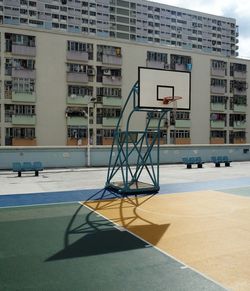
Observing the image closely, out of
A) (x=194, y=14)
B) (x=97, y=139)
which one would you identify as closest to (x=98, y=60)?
(x=97, y=139)

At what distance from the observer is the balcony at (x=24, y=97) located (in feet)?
153

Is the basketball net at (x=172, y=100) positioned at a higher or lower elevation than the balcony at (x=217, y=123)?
lower

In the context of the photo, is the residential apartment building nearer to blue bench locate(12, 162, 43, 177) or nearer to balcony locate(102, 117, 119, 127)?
balcony locate(102, 117, 119, 127)

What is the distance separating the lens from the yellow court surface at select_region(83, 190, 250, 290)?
8414 mm

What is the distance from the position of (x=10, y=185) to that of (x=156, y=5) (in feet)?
371

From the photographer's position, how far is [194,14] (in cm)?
12800

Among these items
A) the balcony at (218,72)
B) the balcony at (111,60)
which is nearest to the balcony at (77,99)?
the balcony at (111,60)

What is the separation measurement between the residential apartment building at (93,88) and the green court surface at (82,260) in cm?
2584

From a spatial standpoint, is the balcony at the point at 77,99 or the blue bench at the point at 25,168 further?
the balcony at the point at 77,99

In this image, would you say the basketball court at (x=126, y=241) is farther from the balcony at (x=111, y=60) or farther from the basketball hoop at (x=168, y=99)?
the balcony at (x=111, y=60)

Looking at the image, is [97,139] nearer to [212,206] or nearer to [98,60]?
[98,60]

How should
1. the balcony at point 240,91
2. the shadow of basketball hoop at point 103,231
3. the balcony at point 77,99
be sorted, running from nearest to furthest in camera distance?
the shadow of basketball hoop at point 103,231 → the balcony at point 77,99 → the balcony at point 240,91

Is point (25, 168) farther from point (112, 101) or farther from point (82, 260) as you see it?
point (112, 101)

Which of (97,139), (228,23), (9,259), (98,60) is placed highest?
(228,23)
